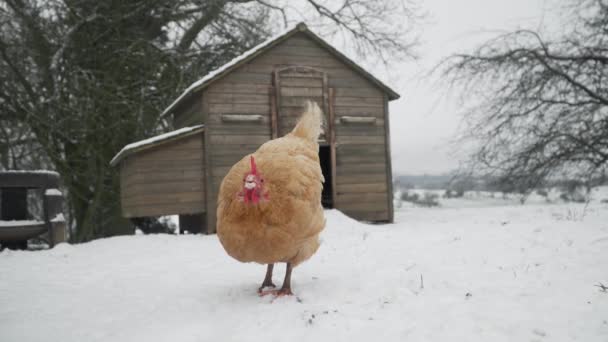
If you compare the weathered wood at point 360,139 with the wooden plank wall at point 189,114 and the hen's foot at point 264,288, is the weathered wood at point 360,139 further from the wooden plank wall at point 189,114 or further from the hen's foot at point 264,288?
the hen's foot at point 264,288

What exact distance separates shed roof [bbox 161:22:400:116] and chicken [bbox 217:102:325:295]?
568 centimetres

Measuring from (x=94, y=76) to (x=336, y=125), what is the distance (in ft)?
23.2

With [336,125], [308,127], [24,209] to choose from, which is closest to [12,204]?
[24,209]

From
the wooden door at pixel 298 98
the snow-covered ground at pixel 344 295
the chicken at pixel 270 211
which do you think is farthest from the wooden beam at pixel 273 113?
the chicken at pixel 270 211

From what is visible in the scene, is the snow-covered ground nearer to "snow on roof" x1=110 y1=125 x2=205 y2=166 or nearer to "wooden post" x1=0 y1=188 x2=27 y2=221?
"wooden post" x1=0 y1=188 x2=27 y2=221

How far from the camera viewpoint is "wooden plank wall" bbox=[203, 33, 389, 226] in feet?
29.6

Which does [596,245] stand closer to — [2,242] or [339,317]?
[339,317]

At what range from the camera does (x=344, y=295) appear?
11.9ft

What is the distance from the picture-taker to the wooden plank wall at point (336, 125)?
901 cm

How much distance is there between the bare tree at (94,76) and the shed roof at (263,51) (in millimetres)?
1883

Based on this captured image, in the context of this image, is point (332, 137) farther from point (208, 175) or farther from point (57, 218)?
point (57, 218)

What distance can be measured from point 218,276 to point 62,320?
5.65 ft

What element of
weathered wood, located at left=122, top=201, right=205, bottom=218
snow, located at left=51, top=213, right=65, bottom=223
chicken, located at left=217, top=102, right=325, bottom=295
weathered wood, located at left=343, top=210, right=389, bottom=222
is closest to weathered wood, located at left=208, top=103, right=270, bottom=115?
weathered wood, located at left=122, top=201, right=205, bottom=218

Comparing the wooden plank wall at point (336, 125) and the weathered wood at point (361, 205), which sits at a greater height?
the wooden plank wall at point (336, 125)
